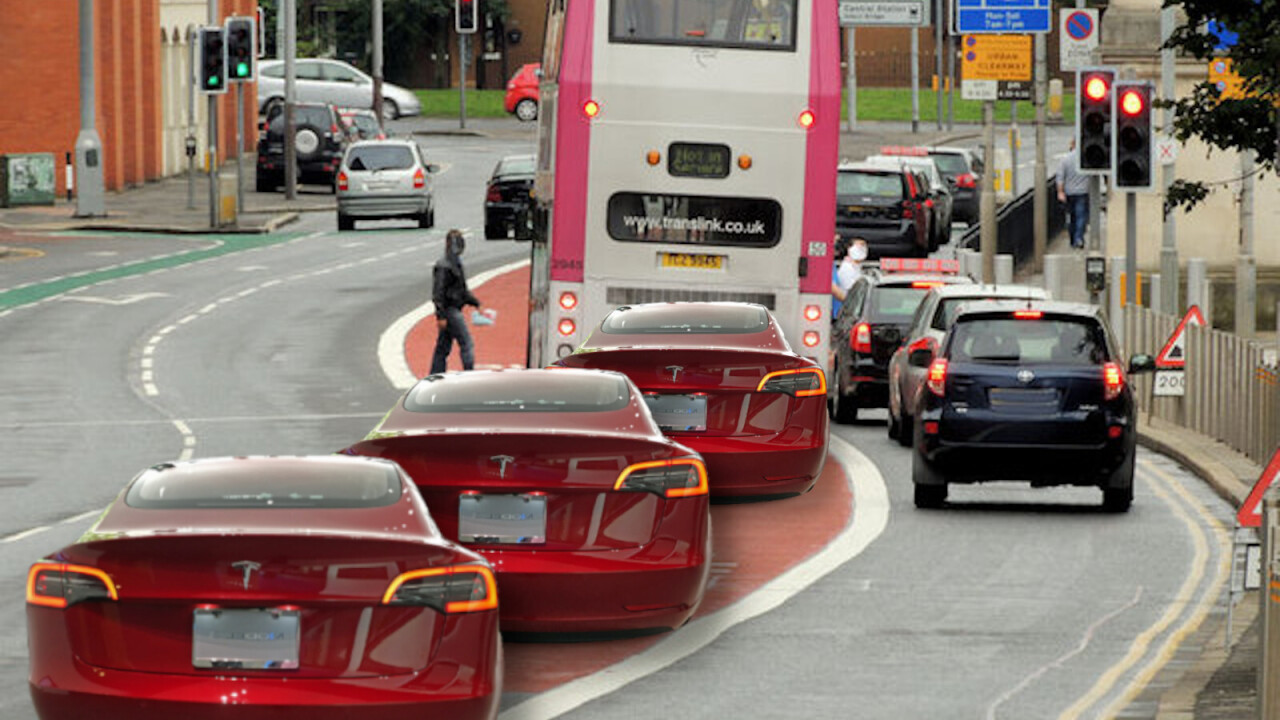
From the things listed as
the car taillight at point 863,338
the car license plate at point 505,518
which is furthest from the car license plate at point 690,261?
the car license plate at point 505,518

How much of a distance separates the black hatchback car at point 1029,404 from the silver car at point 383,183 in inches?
1361

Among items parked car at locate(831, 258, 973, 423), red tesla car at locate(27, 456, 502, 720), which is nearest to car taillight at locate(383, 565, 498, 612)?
red tesla car at locate(27, 456, 502, 720)

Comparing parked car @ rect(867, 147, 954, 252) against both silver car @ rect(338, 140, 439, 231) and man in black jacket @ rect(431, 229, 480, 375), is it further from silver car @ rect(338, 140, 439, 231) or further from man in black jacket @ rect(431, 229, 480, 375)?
man in black jacket @ rect(431, 229, 480, 375)

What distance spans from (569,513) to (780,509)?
7856 mm

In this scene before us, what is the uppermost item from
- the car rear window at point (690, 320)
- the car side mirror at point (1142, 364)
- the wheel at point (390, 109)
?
the wheel at point (390, 109)

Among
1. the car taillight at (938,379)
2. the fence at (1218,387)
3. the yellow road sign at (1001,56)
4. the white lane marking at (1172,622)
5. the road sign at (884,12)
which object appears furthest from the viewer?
the road sign at (884,12)

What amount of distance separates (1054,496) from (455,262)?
11043 millimetres

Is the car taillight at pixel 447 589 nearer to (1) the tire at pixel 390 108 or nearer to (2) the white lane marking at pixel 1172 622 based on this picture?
(2) the white lane marking at pixel 1172 622

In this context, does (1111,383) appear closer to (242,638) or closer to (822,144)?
(822,144)

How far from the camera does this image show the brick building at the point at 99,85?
64.9 meters

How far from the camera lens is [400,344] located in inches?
1486

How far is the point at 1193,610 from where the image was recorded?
1588 cm

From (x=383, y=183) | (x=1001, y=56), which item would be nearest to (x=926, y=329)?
(x=1001, y=56)

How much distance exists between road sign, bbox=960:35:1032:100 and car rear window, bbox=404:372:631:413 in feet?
109
